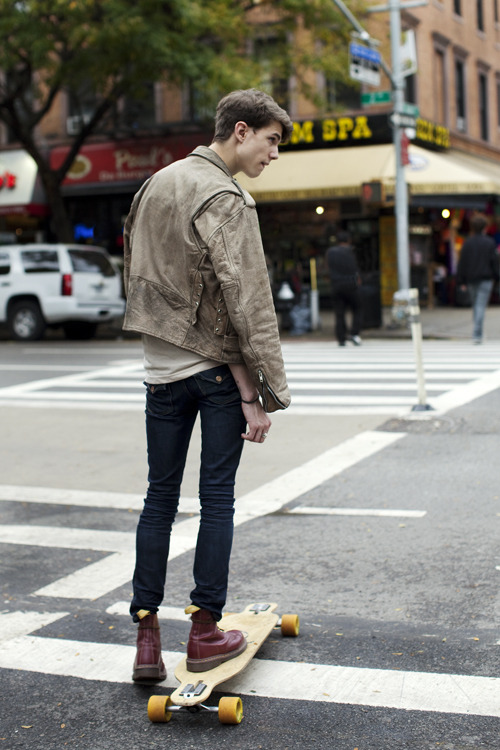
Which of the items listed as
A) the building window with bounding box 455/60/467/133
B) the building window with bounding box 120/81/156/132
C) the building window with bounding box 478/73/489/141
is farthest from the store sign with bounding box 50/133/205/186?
the building window with bounding box 478/73/489/141

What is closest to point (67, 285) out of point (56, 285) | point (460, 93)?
point (56, 285)

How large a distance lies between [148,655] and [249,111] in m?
1.85

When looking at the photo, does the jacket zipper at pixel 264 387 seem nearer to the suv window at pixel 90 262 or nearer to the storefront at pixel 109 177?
the suv window at pixel 90 262

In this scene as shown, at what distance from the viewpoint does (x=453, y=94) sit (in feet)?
97.1

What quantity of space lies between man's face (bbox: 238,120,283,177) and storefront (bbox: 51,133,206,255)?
950 inches

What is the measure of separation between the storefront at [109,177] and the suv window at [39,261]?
8.06 m

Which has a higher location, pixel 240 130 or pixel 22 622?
pixel 240 130

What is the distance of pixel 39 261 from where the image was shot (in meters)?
19.9

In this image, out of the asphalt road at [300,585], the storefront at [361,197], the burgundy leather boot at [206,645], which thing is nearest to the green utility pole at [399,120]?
the storefront at [361,197]

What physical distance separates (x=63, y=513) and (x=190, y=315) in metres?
3.13

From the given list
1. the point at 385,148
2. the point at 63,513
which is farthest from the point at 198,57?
the point at 63,513

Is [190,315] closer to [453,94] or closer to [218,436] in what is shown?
[218,436]

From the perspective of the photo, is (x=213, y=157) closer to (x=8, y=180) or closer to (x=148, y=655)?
(x=148, y=655)

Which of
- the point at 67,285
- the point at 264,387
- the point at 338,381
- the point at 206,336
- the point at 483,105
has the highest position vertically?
the point at 483,105
